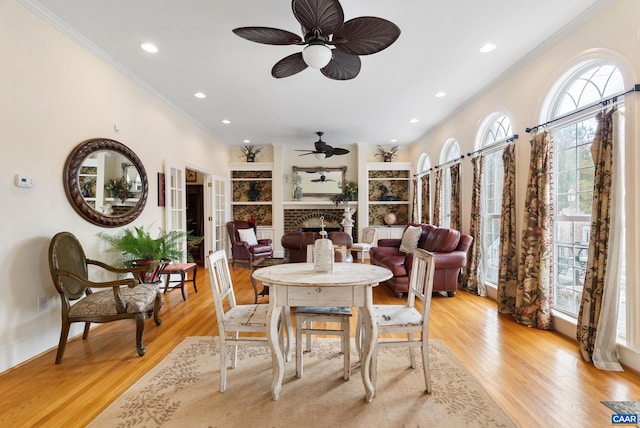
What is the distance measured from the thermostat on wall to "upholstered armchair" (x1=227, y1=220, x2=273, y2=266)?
391 cm

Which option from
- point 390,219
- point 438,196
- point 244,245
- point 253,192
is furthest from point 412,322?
point 253,192

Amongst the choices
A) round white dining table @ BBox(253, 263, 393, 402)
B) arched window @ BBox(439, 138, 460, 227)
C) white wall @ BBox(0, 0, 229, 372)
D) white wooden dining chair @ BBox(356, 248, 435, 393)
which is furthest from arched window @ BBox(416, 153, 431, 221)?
white wall @ BBox(0, 0, 229, 372)

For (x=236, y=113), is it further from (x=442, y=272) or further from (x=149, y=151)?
(x=442, y=272)

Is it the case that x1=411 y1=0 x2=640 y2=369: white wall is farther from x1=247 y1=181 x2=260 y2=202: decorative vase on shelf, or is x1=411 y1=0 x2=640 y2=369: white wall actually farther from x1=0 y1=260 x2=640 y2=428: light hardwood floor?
x1=247 y1=181 x2=260 y2=202: decorative vase on shelf

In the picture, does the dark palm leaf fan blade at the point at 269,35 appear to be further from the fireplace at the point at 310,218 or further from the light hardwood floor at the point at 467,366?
the fireplace at the point at 310,218

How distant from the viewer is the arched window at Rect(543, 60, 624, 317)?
269 cm

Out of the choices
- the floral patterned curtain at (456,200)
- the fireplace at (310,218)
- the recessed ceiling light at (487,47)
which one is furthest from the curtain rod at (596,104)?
the fireplace at (310,218)

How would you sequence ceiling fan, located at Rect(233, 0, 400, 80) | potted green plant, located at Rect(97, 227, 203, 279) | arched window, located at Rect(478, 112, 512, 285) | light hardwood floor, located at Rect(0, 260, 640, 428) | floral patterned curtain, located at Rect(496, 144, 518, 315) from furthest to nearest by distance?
arched window, located at Rect(478, 112, 512, 285) < floral patterned curtain, located at Rect(496, 144, 518, 315) < potted green plant, located at Rect(97, 227, 203, 279) < ceiling fan, located at Rect(233, 0, 400, 80) < light hardwood floor, located at Rect(0, 260, 640, 428)

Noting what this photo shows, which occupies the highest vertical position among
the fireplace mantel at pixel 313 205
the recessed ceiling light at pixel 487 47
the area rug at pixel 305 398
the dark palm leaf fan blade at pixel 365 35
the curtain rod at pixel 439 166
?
the recessed ceiling light at pixel 487 47

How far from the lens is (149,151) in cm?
415

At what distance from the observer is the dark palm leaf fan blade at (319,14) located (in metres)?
1.83
